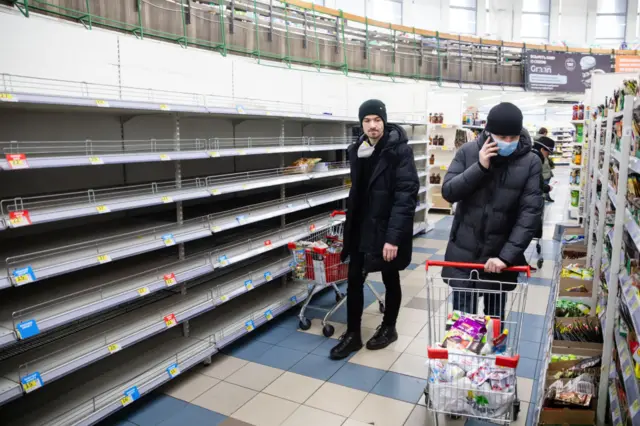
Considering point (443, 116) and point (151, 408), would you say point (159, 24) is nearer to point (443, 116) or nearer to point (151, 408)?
point (151, 408)

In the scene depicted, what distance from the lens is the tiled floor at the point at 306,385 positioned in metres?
2.91

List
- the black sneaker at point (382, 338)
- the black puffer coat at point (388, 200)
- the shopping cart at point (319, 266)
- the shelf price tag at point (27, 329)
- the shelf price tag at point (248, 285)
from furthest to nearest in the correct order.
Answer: the shopping cart at point (319, 266)
the shelf price tag at point (248, 285)
the black sneaker at point (382, 338)
the black puffer coat at point (388, 200)
the shelf price tag at point (27, 329)

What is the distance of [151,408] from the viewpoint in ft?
9.93

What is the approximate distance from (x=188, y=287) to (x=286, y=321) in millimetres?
1005

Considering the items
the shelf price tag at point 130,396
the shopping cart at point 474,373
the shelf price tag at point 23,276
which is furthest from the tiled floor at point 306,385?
the shelf price tag at point 23,276

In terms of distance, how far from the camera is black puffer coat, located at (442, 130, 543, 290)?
2.56 m

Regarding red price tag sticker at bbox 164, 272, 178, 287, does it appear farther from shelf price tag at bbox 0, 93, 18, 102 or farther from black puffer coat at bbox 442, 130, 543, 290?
black puffer coat at bbox 442, 130, 543, 290

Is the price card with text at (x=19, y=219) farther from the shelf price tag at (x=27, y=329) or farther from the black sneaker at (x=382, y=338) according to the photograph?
the black sneaker at (x=382, y=338)

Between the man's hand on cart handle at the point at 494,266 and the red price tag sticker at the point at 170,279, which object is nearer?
the man's hand on cart handle at the point at 494,266

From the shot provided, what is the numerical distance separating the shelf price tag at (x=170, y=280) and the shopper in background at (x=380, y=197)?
1264mm

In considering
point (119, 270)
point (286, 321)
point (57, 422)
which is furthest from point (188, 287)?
point (57, 422)

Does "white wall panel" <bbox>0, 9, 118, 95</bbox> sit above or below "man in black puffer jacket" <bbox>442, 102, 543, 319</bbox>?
above

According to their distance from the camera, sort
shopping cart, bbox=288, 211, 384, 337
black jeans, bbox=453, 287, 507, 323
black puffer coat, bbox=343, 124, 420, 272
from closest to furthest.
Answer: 1. black jeans, bbox=453, 287, 507, 323
2. black puffer coat, bbox=343, 124, 420, 272
3. shopping cart, bbox=288, 211, 384, 337

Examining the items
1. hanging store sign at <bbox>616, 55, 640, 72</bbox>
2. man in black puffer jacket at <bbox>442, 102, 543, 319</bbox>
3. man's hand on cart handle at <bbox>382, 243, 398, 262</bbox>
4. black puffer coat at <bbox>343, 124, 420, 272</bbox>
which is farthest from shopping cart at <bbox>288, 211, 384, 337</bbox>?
hanging store sign at <bbox>616, 55, 640, 72</bbox>
